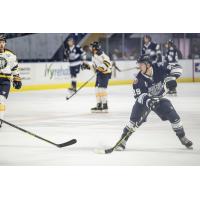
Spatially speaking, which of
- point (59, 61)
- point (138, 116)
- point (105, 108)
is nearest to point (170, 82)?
point (138, 116)

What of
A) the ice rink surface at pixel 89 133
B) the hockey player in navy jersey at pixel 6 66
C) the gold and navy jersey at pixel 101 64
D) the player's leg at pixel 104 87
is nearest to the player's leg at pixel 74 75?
the ice rink surface at pixel 89 133

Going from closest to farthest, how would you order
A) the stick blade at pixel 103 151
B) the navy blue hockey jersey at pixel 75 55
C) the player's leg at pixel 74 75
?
the stick blade at pixel 103 151, the navy blue hockey jersey at pixel 75 55, the player's leg at pixel 74 75

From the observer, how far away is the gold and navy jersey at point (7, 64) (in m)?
6.79

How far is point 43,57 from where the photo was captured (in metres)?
10.6

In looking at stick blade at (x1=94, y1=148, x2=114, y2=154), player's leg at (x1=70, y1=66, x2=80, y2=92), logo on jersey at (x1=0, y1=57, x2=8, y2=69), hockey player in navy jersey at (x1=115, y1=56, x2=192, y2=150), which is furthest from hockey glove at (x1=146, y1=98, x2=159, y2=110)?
player's leg at (x1=70, y1=66, x2=80, y2=92)

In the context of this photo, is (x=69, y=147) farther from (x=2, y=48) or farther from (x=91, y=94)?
(x=91, y=94)

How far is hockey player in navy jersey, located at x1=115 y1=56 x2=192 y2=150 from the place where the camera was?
5703mm

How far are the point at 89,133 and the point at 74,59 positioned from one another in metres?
3.75

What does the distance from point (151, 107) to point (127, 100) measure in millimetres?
Result: 3477

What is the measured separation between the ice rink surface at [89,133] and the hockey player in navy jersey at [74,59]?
988mm

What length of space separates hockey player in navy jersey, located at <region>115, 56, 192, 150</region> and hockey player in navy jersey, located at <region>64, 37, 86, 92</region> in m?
4.18

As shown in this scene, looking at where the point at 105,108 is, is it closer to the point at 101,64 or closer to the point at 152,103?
the point at 101,64

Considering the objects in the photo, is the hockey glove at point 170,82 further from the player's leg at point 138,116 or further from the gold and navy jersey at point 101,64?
the gold and navy jersey at point 101,64

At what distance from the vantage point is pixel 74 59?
10391 mm
